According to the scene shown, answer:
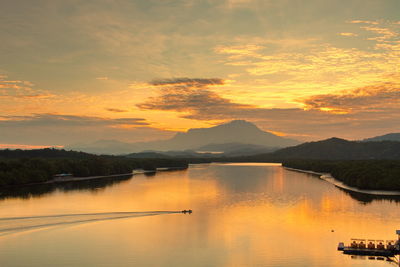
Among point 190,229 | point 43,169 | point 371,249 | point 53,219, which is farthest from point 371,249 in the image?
point 43,169

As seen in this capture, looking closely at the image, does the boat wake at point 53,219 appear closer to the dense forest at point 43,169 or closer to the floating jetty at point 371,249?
the floating jetty at point 371,249

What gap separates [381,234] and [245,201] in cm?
3882

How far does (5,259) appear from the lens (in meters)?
43.5

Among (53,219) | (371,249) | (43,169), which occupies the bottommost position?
(371,249)

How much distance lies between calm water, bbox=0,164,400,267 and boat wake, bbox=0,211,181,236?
0.49 feet

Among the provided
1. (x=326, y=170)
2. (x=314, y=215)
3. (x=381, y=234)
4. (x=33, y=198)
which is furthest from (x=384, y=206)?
(x=326, y=170)

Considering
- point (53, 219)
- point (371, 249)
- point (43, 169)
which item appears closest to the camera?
point (371, 249)

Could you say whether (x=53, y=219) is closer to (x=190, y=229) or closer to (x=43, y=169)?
(x=190, y=229)

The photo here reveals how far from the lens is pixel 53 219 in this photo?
65.6 m

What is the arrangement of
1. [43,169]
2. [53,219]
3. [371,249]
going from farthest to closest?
[43,169], [53,219], [371,249]

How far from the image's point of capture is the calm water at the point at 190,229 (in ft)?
146

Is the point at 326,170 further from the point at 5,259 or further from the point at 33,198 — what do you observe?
the point at 5,259

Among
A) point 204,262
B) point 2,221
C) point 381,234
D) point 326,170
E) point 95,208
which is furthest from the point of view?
point 326,170

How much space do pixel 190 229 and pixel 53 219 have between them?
2481cm
